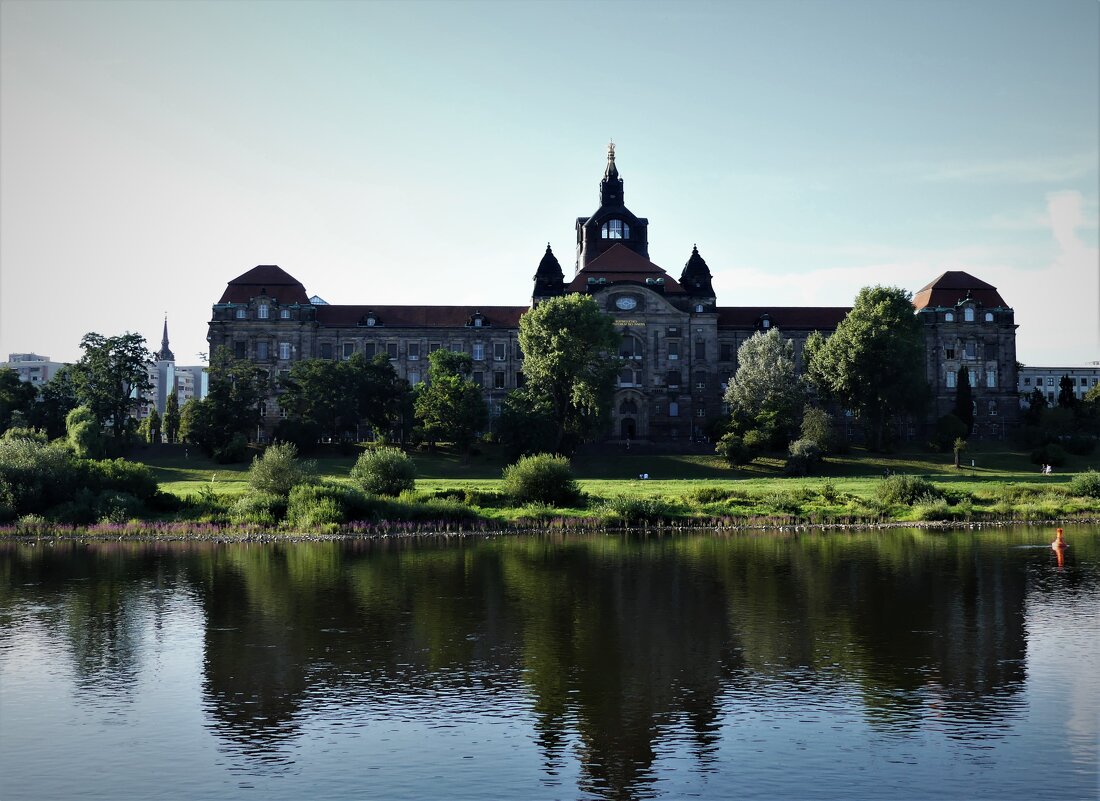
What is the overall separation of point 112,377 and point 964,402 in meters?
83.9

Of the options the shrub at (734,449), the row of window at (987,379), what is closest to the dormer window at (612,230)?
the row of window at (987,379)

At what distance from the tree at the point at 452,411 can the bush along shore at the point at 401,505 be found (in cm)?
2009

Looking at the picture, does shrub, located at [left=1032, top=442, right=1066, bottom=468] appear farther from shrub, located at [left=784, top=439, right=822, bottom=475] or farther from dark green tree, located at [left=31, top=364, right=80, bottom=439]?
dark green tree, located at [left=31, top=364, right=80, bottom=439]

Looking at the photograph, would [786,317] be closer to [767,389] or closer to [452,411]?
[767,389]

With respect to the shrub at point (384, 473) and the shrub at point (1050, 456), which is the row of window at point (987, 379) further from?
the shrub at point (384, 473)

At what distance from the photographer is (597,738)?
21.1 metres

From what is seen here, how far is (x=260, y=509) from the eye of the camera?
59188 mm

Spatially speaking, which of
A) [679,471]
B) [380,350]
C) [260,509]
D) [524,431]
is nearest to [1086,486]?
[679,471]

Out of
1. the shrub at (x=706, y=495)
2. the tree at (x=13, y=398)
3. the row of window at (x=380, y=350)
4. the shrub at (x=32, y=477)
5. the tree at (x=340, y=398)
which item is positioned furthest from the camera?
the row of window at (x=380, y=350)

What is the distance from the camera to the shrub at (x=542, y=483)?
63188 mm

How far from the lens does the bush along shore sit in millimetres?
57781

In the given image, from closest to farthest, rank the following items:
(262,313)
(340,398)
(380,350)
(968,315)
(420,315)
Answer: (340,398), (262,313), (968,315), (380,350), (420,315)

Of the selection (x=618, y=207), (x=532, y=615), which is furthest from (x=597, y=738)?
(x=618, y=207)

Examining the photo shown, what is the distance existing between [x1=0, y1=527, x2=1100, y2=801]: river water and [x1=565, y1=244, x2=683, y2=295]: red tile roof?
6386 cm
